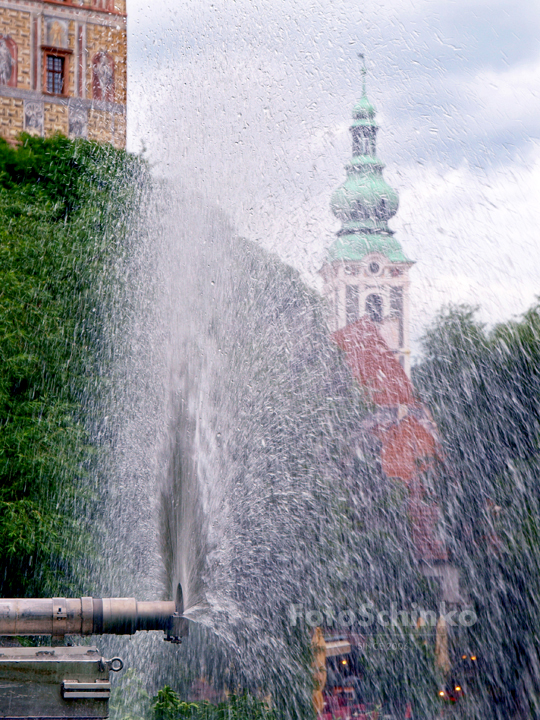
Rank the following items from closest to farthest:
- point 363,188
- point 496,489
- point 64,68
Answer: point 496,489
point 363,188
point 64,68

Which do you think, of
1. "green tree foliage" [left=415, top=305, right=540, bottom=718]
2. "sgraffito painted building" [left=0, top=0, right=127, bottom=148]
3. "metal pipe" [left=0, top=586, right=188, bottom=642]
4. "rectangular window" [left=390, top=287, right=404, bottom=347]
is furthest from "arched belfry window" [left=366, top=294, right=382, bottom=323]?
"metal pipe" [left=0, top=586, right=188, bottom=642]

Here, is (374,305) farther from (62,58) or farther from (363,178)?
(363,178)

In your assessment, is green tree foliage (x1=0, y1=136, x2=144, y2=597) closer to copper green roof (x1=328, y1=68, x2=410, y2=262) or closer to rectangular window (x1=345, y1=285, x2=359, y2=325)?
copper green roof (x1=328, y1=68, x2=410, y2=262)

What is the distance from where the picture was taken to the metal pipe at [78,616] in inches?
233

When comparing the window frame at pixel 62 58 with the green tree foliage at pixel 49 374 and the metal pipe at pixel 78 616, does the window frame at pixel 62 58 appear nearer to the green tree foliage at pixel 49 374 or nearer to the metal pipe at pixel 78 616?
the green tree foliage at pixel 49 374

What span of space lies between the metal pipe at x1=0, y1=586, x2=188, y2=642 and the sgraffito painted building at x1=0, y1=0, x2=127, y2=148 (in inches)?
1046

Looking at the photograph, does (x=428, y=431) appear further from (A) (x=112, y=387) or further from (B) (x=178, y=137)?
(B) (x=178, y=137)

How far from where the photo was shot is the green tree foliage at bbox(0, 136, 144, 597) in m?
14.3

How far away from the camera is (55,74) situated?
108ft

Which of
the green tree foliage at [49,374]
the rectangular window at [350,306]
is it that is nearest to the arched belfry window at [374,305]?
the rectangular window at [350,306]

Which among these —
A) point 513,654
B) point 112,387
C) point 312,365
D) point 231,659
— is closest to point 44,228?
point 112,387

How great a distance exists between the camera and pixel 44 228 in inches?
673

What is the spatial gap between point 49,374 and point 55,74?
20014mm

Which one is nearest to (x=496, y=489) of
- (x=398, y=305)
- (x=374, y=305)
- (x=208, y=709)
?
(x=208, y=709)
